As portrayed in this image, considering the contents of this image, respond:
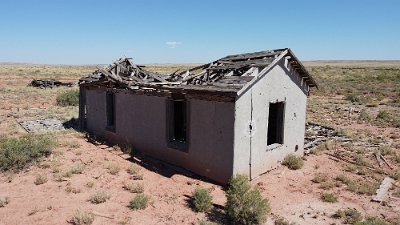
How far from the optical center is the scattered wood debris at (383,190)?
27.6 ft

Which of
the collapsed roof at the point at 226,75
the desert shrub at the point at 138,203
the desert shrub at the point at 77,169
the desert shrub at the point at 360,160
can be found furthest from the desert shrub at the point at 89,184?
the desert shrub at the point at 360,160

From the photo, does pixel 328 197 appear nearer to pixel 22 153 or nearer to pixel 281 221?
pixel 281 221

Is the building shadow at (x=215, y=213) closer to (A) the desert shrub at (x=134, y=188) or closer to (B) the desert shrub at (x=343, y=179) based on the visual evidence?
(A) the desert shrub at (x=134, y=188)

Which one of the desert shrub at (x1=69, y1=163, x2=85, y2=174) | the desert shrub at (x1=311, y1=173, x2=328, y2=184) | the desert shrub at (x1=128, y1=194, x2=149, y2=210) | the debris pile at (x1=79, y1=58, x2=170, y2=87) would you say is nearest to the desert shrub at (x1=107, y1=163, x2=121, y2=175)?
the desert shrub at (x1=69, y1=163, x2=85, y2=174)

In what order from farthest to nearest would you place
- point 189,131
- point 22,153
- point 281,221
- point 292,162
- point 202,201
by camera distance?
1. point 22,153
2. point 292,162
3. point 189,131
4. point 202,201
5. point 281,221

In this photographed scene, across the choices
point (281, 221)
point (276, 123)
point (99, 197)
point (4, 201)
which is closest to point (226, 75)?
point (276, 123)

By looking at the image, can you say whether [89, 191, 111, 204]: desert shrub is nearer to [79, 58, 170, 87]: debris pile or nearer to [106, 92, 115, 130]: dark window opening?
[79, 58, 170, 87]: debris pile

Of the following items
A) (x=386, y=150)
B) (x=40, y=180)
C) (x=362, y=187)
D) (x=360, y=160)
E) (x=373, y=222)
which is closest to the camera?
(x=373, y=222)

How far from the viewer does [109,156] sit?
38.7 ft

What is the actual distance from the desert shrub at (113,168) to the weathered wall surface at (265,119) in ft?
12.5

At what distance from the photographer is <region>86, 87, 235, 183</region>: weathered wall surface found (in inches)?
348

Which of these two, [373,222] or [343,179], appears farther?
[343,179]

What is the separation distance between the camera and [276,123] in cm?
1092

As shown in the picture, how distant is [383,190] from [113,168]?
25.5 feet
